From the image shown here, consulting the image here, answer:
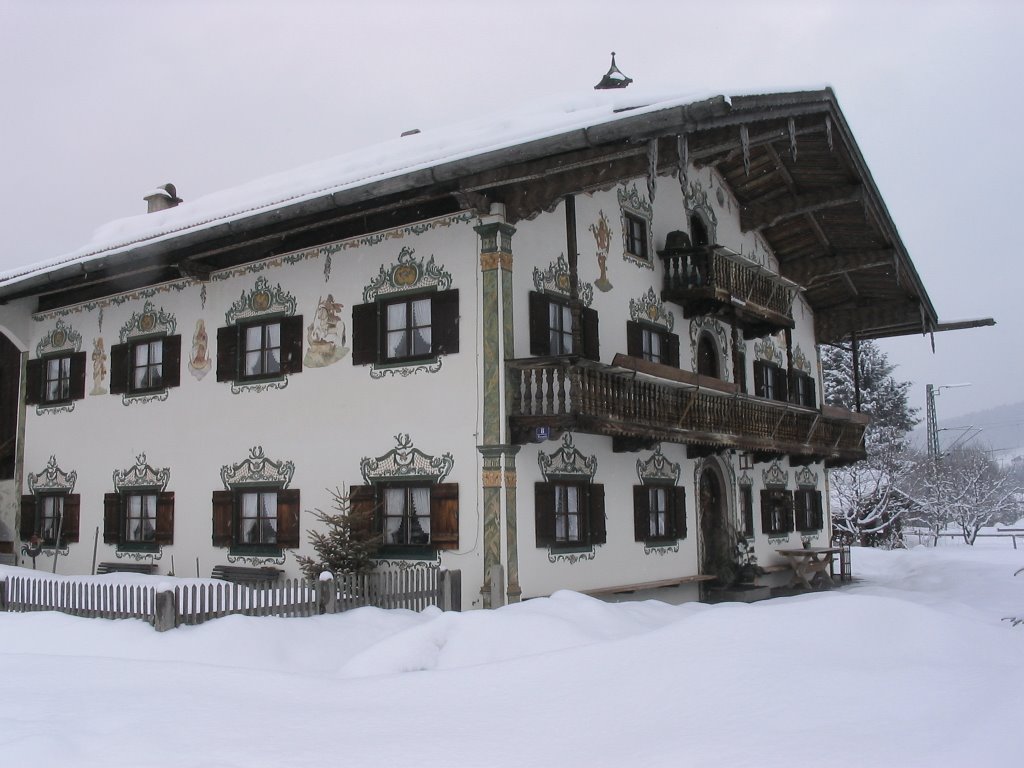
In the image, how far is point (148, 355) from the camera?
701 inches

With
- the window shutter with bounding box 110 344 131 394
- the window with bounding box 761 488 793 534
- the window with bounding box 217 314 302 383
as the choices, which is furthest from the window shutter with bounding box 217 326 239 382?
the window with bounding box 761 488 793 534

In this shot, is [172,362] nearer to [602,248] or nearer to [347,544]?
[347,544]

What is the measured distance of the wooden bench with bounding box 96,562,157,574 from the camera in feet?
55.8

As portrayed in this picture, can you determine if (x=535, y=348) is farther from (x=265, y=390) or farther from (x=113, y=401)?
(x=113, y=401)

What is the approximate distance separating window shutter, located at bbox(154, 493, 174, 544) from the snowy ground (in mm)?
6275

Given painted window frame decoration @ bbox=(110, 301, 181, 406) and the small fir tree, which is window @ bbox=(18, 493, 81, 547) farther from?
the small fir tree

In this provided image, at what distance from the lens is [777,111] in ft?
47.8

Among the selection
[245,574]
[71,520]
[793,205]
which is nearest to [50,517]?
[71,520]

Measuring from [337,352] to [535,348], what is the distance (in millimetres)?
3112

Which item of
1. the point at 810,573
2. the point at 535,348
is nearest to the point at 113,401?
the point at 535,348

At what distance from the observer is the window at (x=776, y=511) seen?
21.0m

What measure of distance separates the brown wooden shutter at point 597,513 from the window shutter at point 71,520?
32.1 ft

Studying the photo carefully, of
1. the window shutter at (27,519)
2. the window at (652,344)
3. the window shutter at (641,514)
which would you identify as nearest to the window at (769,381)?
the window at (652,344)

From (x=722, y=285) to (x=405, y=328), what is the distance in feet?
20.3
